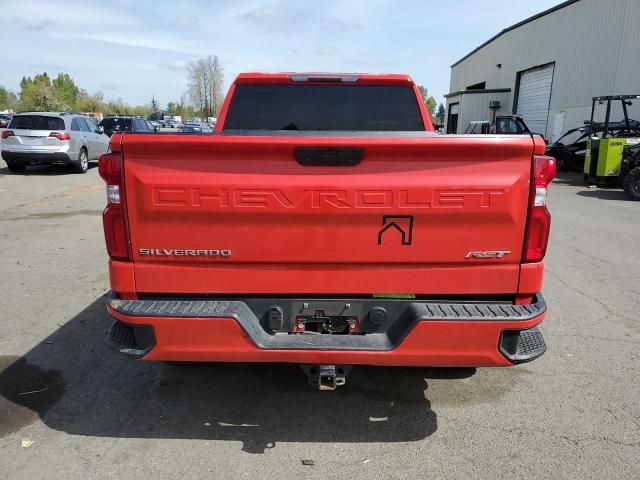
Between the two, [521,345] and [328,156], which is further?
[521,345]

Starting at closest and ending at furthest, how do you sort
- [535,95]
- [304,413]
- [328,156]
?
[328,156], [304,413], [535,95]

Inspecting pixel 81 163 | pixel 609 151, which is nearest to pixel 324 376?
pixel 609 151

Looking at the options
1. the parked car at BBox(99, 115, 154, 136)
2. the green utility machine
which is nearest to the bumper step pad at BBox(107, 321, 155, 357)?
the green utility machine

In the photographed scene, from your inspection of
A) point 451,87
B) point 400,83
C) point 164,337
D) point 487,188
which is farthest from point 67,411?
point 451,87

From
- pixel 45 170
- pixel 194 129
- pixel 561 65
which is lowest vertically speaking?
pixel 45 170

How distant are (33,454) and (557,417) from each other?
10.5 ft

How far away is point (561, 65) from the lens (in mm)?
24922

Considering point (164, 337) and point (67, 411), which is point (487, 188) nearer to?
point (164, 337)

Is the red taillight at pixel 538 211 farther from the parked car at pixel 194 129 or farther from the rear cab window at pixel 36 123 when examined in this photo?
the rear cab window at pixel 36 123

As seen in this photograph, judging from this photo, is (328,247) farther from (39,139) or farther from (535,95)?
(535,95)

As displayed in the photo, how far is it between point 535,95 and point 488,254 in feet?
97.6

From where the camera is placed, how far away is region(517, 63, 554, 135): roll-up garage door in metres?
27.0

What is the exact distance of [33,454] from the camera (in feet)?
9.27

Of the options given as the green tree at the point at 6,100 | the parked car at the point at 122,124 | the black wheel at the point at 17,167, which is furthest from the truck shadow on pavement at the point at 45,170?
the green tree at the point at 6,100
